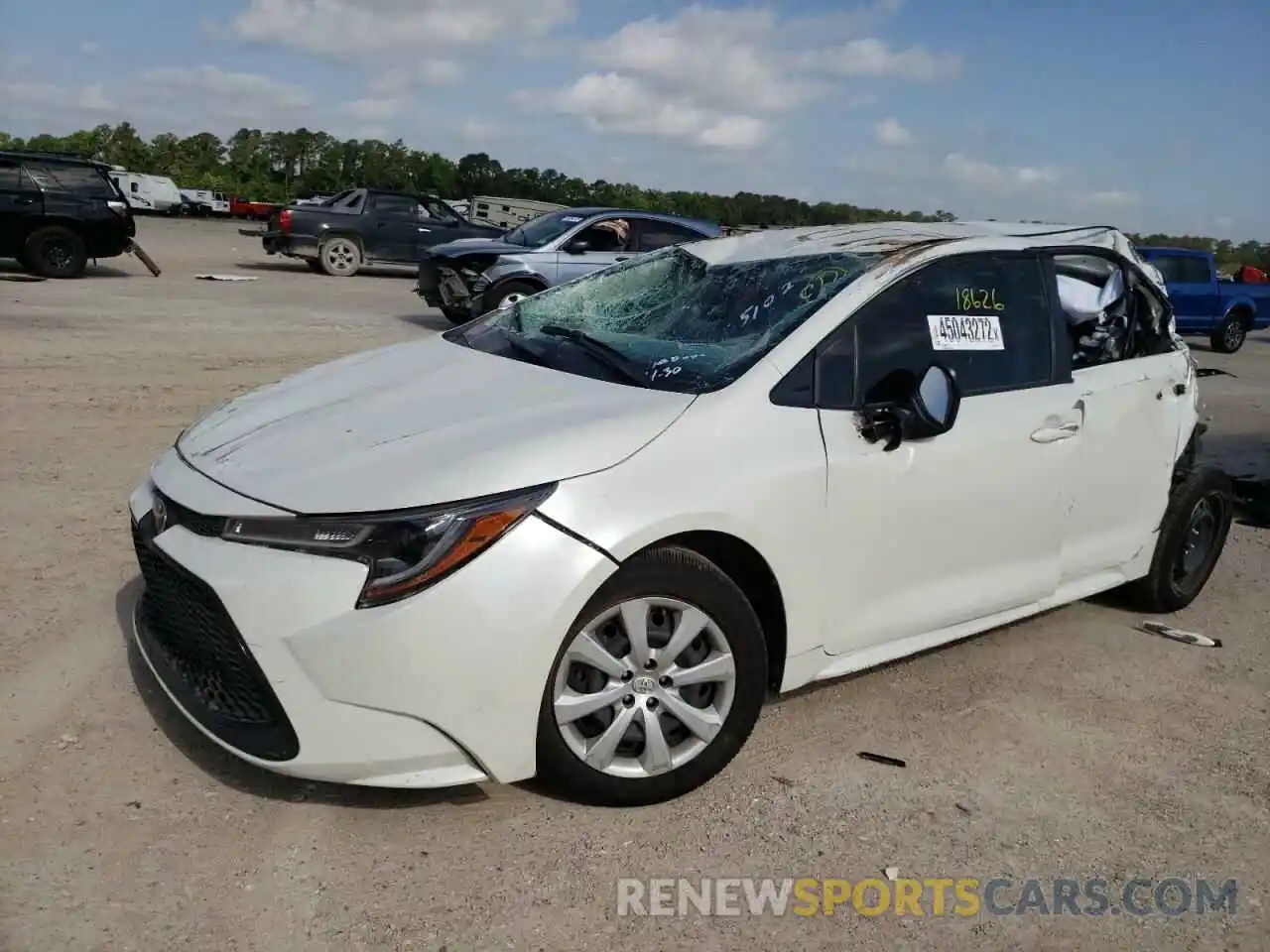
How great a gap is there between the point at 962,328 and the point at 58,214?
1541 cm

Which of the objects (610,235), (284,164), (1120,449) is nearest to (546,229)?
(610,235)

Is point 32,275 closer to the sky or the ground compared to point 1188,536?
closer to the ground

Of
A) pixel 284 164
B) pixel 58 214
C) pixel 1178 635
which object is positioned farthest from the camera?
pixel 284 164

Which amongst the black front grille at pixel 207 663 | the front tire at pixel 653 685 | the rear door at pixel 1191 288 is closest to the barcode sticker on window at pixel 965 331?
the front tire at pixel 653 685

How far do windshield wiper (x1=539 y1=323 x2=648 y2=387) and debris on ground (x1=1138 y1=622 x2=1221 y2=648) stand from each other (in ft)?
9.13

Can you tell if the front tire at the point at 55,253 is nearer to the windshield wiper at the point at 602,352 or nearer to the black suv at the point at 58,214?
the black suv at the point at 58,214

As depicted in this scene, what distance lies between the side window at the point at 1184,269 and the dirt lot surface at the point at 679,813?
14294mm

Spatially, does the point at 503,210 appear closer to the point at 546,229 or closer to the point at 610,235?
the point at 546,229

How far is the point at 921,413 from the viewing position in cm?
347

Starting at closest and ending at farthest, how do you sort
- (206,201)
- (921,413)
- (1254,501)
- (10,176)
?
(921,413) < (1254,501) < (10,176) < (206,201)

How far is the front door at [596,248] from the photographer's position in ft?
42.4

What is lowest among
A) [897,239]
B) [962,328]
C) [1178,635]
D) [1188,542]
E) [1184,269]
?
[1178,635]

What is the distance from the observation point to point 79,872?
2.72m

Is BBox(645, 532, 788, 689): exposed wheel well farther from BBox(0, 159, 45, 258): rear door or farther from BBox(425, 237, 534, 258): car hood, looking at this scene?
BBox(0, 159, 45, 258): rear door
